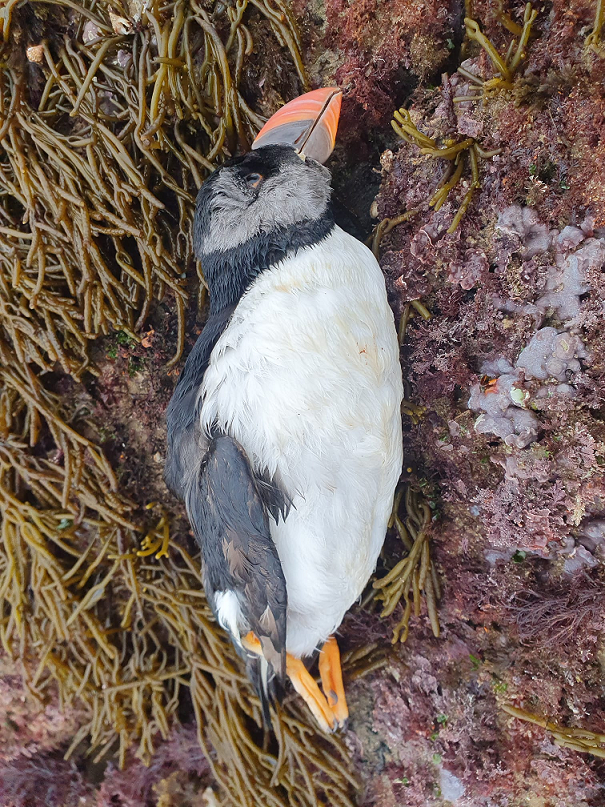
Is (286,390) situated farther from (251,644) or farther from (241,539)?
(251,644)

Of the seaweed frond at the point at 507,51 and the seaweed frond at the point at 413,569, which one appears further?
the seaweed frond at the point at 413,569

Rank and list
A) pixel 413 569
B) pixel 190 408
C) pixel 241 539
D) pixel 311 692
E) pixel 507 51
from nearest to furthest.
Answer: pixel 507 51 → pixel 241 539 → pixel 190 408 → pixel 413 569 → pixel 311 692

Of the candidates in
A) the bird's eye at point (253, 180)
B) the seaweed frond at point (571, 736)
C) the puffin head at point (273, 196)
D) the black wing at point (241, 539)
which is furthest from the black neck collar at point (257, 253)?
the seaweed frond at point (571, 736)

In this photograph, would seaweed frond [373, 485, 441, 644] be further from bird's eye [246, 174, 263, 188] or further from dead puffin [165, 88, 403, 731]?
bird's eye [246, 174, 263, 188]

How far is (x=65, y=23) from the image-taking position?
190 cm

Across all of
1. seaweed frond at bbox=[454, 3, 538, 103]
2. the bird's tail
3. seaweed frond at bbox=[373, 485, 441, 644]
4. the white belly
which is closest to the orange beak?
the white belly

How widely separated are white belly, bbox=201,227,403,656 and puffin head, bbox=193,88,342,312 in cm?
7

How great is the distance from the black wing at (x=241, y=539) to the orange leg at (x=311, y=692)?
0.41m

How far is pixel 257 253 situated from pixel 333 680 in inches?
71.8

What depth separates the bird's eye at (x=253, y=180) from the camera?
158cm

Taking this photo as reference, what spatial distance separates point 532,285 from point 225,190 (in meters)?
1.01

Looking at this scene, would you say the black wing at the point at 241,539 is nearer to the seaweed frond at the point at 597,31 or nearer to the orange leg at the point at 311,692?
the orange leg at the point at 311,692

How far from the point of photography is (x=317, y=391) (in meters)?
1.42

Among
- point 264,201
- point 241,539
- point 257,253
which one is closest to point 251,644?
point 241,539
